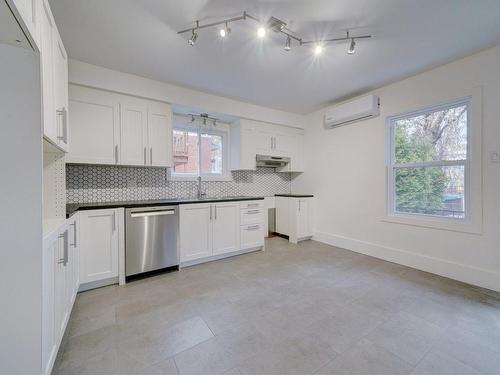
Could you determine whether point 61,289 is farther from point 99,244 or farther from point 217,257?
point 217,257

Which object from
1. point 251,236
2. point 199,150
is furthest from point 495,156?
point 199,150

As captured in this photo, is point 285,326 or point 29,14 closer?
point 29,14

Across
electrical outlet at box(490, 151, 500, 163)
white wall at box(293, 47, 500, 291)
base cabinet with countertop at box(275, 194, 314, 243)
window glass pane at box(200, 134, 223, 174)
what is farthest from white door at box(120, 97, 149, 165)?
electrical outlet at box(490, 151, 500, 163)

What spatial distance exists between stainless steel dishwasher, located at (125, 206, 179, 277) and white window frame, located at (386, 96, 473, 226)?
304 cm

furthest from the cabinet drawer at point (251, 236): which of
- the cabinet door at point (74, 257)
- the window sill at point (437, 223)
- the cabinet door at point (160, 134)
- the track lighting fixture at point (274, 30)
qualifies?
the track lighting fixture at point (274, 30)

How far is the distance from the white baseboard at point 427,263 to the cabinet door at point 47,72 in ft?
12.7

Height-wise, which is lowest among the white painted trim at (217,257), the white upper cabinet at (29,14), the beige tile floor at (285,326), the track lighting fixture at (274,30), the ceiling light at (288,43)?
the beige tile floor at (285,326)

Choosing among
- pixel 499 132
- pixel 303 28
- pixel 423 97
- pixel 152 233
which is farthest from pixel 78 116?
pixel 499 132

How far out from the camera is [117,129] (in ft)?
8.48

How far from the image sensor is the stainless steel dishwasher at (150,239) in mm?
2410

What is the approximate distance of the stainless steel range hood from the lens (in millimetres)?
4027

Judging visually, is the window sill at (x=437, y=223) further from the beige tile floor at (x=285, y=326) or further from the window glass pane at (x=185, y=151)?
the window glass pane at (x=185, y=151)

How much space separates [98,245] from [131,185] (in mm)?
945

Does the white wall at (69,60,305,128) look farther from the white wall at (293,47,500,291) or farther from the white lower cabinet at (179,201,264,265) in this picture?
the white lower cabinet at (179,201,264,265)
